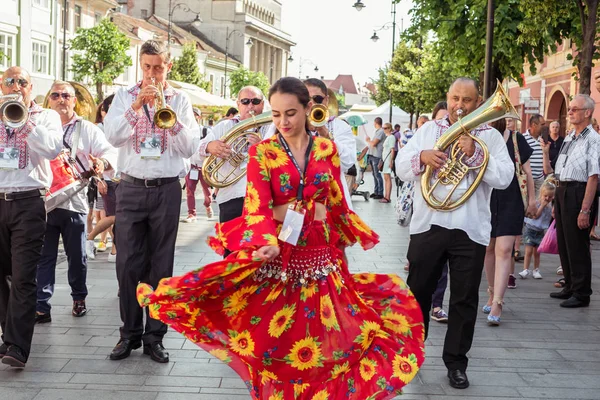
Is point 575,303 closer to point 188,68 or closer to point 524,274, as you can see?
point 524,274

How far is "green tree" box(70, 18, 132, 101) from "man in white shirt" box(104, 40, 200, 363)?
36867 mm

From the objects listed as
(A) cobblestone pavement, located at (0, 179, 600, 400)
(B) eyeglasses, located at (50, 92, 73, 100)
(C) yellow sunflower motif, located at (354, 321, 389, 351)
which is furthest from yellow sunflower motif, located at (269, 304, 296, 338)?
(B) eyeglasses, located at (50, 92, 73, 100)

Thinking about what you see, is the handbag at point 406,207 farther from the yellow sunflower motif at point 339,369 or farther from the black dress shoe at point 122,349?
the yellow sunflower motif at point 339,369

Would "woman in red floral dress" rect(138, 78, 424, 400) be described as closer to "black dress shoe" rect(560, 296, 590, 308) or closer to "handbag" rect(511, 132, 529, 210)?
"handbag" rect(511, 132, 529, 210)

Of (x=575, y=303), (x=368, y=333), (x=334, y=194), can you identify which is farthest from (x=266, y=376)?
(x=575, y=303)

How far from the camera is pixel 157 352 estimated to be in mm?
6441

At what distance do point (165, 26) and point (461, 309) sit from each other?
89.4 m

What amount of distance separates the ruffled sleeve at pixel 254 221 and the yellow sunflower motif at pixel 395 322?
31.6 inches

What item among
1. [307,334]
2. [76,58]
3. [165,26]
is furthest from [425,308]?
[165,26]

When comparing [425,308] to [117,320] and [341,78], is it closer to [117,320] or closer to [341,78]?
[117,320]

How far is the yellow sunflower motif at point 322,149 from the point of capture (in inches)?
184

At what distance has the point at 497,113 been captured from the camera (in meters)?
5.78

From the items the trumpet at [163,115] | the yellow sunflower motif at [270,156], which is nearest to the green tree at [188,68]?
the trumpet at [163,115]

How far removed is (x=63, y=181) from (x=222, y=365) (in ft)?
7.36
